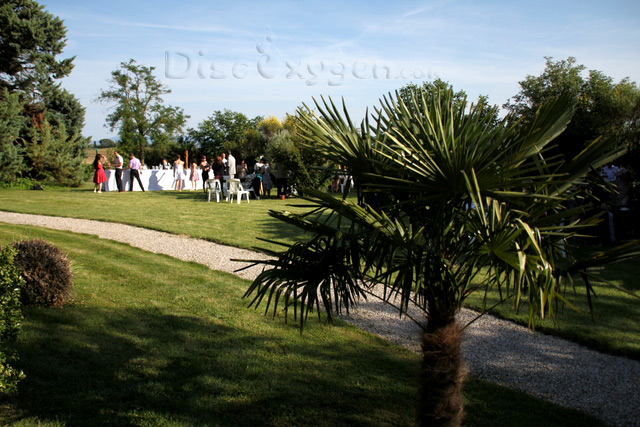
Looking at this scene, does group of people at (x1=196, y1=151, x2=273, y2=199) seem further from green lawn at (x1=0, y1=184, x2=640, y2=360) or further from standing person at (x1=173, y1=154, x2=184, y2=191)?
standing person at (x1=173, y1=154, x2=184, y2=191)

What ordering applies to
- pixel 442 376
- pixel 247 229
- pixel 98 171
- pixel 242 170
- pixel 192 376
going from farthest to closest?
pixel 98 171, pixel 242 170, pixel 247 229, pixel 192 376, pixel 442 376

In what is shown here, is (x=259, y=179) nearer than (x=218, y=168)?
No

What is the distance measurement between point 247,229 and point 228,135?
6092 centimetres

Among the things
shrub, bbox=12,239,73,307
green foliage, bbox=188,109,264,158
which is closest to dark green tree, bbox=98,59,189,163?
green foliage, bbox=188,109,264,158

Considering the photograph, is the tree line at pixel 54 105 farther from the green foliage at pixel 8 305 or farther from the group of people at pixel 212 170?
the green foliage at pixel 8 305

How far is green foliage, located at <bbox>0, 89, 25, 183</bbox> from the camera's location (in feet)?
80.6

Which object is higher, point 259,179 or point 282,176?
point 282,176

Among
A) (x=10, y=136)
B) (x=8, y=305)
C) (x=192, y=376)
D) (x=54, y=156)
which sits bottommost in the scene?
(x=192, y=376)

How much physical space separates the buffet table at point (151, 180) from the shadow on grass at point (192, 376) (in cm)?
2364

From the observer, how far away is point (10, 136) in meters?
25.1

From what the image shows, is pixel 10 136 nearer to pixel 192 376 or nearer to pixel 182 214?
pixel 182 214

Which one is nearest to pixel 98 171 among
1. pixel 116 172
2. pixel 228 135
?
pixel 116 172

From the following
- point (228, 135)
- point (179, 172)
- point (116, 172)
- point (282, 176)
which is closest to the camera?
point (282, 176)

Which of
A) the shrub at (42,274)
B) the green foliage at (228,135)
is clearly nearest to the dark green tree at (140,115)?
the green foliage at (228,135)
